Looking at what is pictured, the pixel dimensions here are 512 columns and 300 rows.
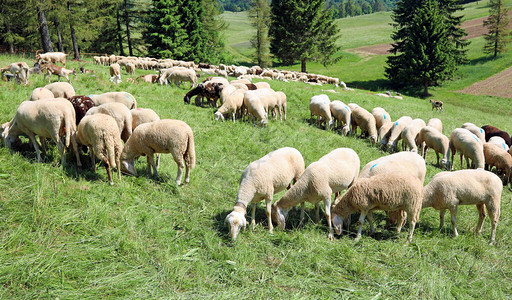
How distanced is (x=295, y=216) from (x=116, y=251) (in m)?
4.12

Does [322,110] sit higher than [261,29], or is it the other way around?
[261,29]

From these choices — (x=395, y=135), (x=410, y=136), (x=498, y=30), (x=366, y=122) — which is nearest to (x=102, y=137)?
(x=366, y=122)

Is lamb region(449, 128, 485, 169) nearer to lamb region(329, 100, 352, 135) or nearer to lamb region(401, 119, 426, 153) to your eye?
lamb region(401, 119, 426, 153)

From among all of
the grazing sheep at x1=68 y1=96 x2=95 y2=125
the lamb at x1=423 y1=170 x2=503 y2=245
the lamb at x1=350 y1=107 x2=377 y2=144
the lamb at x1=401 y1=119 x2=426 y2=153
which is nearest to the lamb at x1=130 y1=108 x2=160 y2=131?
the grazing sheep at x1=68 y1=96 x2=95 y2=125

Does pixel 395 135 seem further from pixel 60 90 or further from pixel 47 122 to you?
pixel 60 90

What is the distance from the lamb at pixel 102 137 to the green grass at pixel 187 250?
1.83 ft

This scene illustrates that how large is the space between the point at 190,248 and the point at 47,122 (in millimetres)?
4919

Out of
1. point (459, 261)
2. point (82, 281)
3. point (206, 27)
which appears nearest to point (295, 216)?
point (459, 261)

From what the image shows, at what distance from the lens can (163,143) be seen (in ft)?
25.6

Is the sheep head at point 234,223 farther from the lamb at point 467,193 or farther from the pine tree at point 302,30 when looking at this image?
the pine tree at point 302,30

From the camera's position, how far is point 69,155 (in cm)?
827

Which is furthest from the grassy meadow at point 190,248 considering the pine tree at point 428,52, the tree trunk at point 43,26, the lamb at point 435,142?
the pine tree at point 428,52

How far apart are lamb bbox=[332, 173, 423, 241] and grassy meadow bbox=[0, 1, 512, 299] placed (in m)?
0.45

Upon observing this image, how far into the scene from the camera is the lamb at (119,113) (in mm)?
8680
